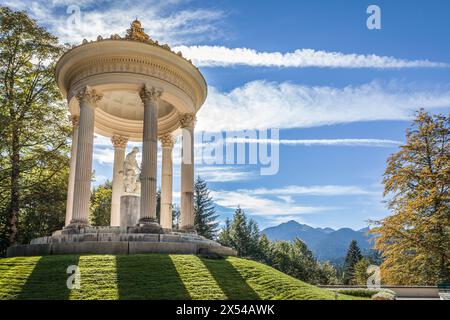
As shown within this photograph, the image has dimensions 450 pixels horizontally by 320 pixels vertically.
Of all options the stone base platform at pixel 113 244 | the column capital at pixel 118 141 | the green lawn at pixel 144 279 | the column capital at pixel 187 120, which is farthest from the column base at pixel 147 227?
the column capital at pixel 118 141

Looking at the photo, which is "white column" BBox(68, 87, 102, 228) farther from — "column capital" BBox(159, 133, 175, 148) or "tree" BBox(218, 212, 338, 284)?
"tree" BBox(218, 212, 338, 284)

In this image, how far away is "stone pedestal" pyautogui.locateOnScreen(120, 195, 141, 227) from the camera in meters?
24.4

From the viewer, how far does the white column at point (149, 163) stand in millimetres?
20844

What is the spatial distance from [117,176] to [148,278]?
52.6 feet

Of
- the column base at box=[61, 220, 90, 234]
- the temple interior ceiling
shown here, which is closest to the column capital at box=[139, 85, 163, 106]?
the temple interior ceiling

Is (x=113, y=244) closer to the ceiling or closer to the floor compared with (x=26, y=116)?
closer to the floor

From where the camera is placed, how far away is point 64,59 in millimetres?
23719

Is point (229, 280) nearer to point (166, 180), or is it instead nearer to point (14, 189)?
point (166, 180)

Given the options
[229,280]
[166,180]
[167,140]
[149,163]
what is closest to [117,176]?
[166,180]

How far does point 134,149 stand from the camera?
25.6 m

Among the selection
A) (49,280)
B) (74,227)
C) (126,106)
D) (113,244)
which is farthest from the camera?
(126,106)

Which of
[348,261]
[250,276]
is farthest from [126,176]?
[348,261]

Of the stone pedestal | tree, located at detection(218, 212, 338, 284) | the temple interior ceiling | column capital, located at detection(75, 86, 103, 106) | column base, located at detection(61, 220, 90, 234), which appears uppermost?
the temple interior ceiling

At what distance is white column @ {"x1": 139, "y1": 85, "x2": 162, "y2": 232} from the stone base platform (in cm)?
99
